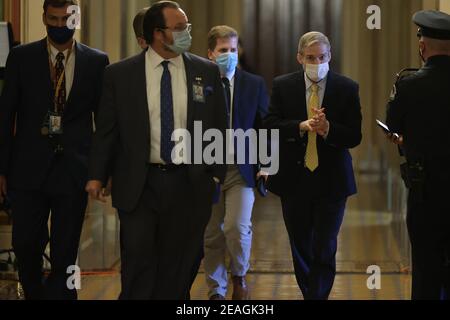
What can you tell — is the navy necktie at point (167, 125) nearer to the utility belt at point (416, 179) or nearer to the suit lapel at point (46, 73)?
the suit lapel at point (46, 73)

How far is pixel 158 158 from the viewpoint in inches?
216

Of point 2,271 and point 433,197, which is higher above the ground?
point 433,197

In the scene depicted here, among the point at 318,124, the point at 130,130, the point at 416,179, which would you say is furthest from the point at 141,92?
the point at 416,179

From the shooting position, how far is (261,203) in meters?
13.8

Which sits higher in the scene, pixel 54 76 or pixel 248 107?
pixel 54 76

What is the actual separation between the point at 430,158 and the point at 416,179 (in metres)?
0.13

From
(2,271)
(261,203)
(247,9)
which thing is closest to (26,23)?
(2,271)

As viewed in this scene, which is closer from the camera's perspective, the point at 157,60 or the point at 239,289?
the point at 157,60

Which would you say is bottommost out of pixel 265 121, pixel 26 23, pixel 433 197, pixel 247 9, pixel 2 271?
pixel 2 271

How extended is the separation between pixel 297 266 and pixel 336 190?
1.65 ft

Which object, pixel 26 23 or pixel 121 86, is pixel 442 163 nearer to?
pixel 121 86

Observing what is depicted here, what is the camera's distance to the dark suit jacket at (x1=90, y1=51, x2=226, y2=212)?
17.9ft

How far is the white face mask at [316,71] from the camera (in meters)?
6.32

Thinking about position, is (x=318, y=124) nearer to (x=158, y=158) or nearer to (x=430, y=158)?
(x=430, y=158)
